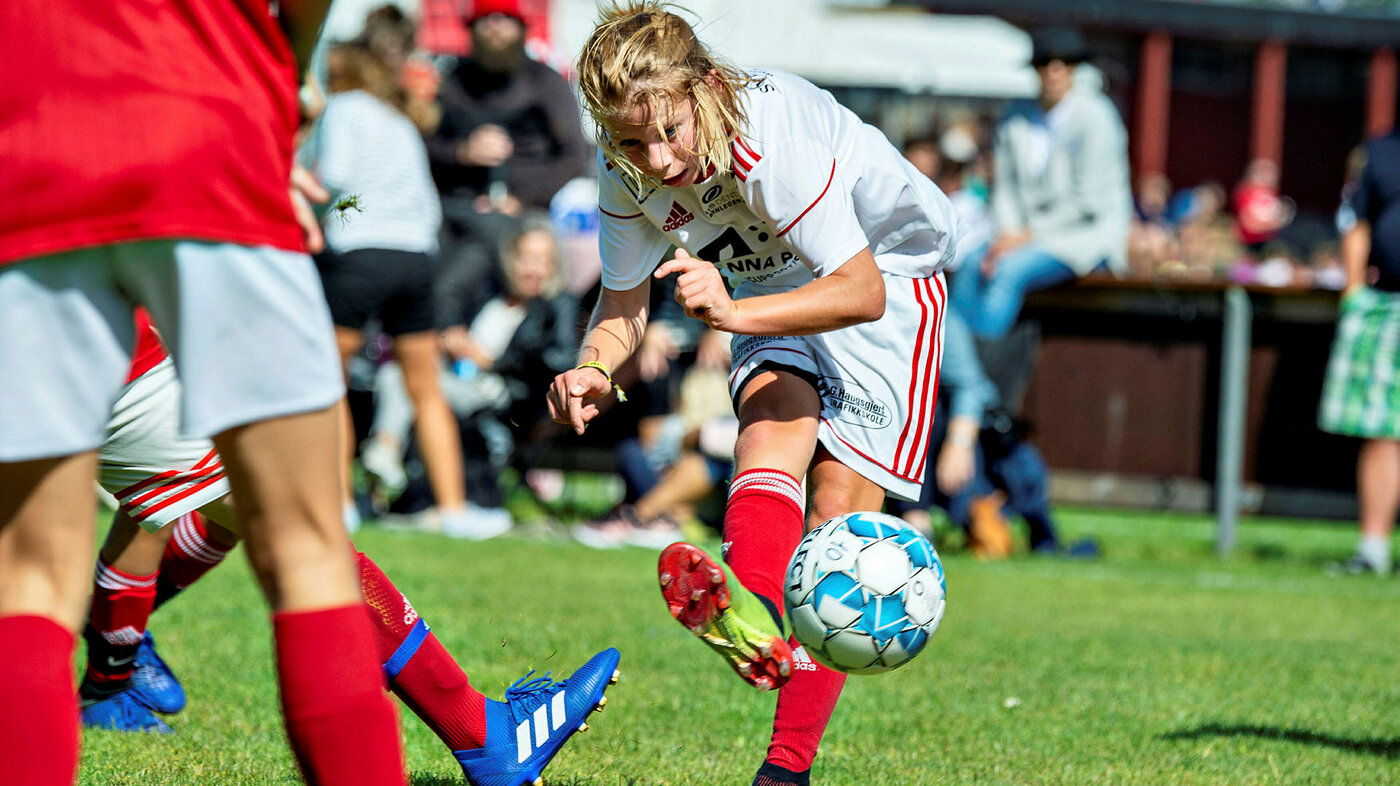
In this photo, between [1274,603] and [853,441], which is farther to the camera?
[1274,603]

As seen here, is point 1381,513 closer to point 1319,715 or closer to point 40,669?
point 1319,715

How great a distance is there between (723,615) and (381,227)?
5.56 meters

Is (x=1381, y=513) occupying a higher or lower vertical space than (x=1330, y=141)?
higher

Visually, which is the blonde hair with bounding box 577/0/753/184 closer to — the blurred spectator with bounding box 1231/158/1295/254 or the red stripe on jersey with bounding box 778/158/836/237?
the red stripe on jersey with bounding box 778/158/836/237

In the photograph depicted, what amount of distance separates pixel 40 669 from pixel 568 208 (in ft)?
32.0

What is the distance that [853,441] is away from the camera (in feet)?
11.9

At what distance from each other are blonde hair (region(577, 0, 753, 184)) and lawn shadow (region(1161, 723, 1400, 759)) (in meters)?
2.23

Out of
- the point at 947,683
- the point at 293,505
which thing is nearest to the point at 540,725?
the point at 293,505

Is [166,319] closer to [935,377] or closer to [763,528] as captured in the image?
[763,528]

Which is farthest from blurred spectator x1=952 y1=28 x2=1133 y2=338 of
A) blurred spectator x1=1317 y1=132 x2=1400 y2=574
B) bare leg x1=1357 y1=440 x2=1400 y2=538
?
bare leg x1=1357 y1=440 x2=1400 y2=538

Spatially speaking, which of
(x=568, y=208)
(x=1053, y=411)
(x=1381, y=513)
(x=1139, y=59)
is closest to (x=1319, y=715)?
(x=1381, y=513)

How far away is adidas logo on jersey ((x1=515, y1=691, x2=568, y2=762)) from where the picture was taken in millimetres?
3371

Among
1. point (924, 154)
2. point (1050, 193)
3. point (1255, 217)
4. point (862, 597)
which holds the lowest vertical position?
point (1255, 217)

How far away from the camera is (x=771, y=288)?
3.72m
